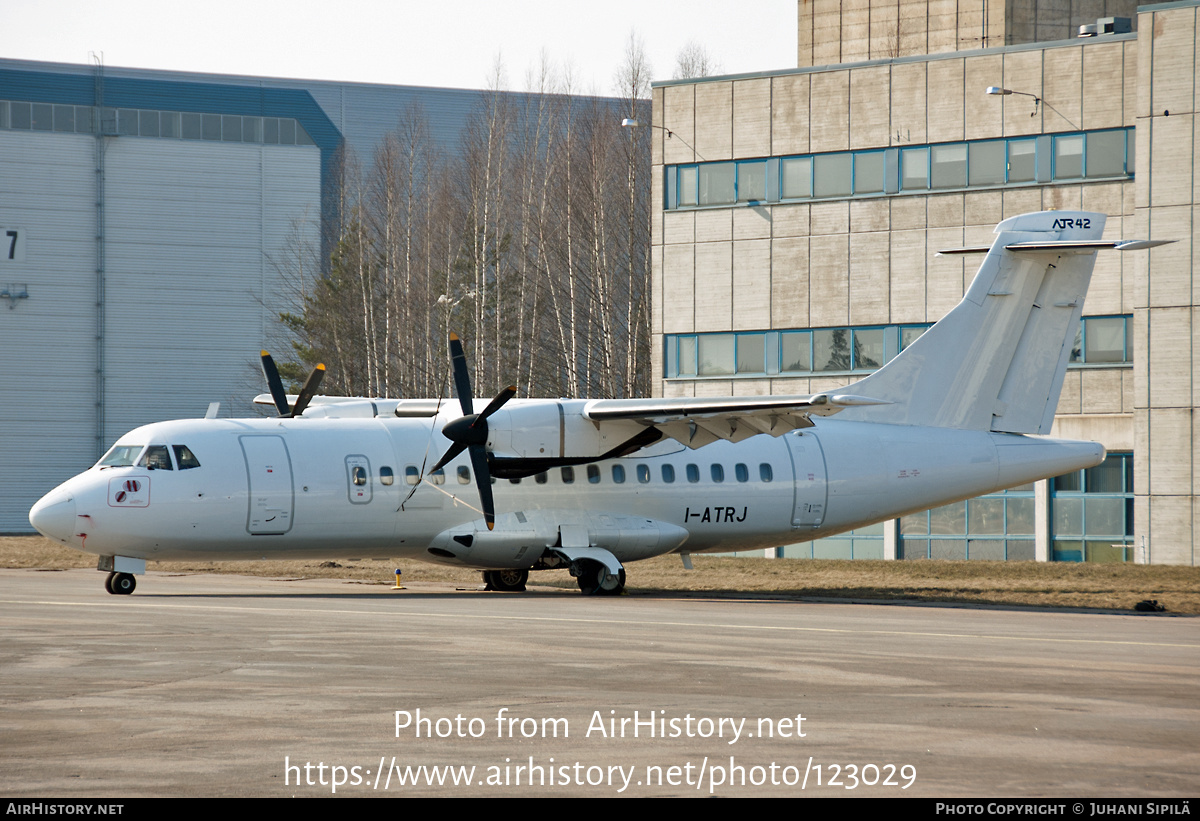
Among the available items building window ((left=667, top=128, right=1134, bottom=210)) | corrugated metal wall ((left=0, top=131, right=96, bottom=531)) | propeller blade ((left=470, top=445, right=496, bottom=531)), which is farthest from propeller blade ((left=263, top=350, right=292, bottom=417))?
corrugated metal wall ((left=0, top=131, right=96, bottom=531))

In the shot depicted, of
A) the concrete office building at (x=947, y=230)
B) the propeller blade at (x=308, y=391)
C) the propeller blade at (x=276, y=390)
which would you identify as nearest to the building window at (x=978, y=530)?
the concrete office building at (x=947, y=230)

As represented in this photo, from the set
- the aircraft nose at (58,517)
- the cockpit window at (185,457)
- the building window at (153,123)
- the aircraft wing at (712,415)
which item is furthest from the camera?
the building window at (153,123)

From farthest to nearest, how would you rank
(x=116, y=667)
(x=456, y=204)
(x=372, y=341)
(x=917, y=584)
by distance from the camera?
1. (x=456, y=204)
2. (x=372, y=341)
3. (x=917, y=584)
4. (x=116, y=667)

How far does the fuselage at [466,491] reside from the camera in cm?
2288

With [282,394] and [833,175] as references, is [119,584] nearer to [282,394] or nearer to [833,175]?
[282,394]

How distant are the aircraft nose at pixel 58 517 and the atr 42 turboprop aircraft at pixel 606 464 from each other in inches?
1.5

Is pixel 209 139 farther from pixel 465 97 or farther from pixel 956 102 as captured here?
pixel 956 102

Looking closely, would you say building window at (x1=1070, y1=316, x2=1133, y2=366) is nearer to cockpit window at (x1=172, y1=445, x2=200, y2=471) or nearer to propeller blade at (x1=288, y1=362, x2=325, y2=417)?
propeller blade at (x1=288, y1=362, x2=325, y2=417)

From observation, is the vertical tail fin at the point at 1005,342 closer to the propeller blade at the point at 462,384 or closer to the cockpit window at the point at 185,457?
the propeller blade at the point at 462,384

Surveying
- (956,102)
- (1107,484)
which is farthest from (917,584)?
(956,102)

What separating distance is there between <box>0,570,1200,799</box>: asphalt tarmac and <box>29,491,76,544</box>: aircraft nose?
266cm

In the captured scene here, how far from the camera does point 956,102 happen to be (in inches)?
1511
